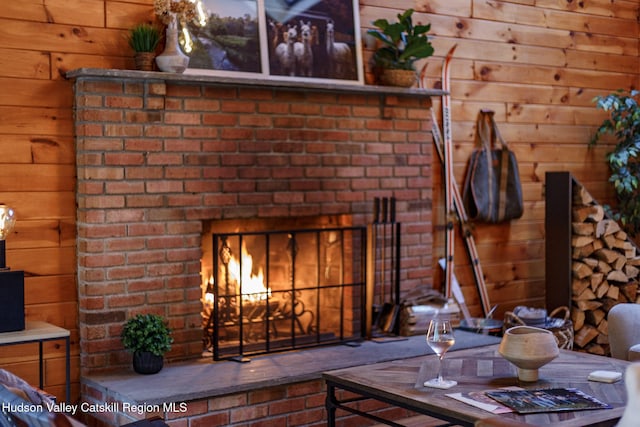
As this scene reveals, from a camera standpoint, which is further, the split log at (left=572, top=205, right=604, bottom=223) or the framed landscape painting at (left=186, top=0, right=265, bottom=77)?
the split log at (left=572, top=205, right=604, bottom=223)

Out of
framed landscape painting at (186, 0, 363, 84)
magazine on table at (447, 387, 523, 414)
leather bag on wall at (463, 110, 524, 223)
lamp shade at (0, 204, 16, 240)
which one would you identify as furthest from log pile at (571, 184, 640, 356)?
lamp shade at (0, 204, 16, 240)

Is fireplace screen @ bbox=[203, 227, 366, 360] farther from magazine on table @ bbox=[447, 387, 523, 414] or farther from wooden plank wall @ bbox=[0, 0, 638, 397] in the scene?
magazine on table @ bbox=[447, 387, 523, 414]

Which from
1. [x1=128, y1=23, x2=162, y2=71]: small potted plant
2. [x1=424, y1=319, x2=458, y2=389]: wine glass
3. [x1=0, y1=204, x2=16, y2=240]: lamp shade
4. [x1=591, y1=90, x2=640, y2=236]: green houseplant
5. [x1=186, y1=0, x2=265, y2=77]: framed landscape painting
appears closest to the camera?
[x1=424, y1=319, x2=458, y2=389]: wine glass

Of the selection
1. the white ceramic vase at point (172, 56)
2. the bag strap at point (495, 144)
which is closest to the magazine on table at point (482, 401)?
the white ceramic vase at point (172, 56)

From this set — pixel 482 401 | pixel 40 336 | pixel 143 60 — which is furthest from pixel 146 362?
pixel 482 401

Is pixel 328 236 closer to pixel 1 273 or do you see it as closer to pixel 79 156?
pixel 79 156

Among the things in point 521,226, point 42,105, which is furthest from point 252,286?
point 521,226

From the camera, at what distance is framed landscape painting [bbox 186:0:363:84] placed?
4.06 meters

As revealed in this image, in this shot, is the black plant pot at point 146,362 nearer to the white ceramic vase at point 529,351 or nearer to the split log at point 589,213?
the white ceramic vase at point 529,351

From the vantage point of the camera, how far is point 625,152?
541 centimetres

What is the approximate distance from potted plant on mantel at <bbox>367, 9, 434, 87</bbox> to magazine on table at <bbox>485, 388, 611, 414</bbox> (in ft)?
7.82

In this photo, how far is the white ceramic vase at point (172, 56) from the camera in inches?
150

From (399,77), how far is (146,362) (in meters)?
1.99

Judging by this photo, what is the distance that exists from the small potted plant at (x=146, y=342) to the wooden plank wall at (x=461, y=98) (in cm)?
30
